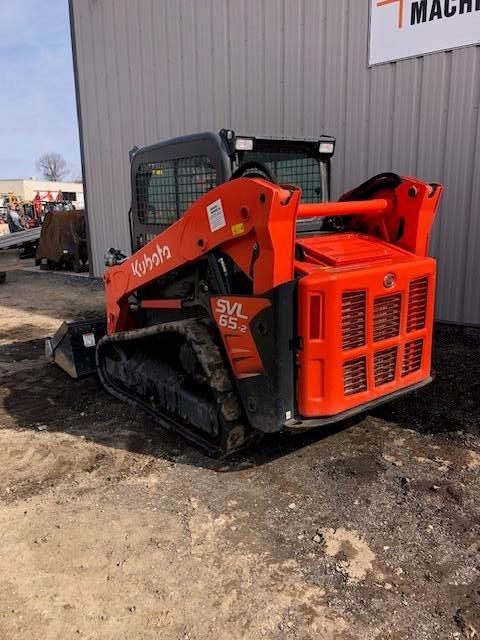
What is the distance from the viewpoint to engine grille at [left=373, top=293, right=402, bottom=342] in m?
3.41

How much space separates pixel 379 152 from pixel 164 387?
16.1 feet

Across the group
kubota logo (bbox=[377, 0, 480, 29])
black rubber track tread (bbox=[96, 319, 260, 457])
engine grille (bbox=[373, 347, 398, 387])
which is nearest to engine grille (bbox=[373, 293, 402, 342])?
engine grille (bbox=[373, 347, 398, 387])

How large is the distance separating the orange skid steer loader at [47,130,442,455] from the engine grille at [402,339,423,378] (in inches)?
0.4

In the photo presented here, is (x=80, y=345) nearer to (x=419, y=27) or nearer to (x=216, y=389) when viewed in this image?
(x=216, y=389)

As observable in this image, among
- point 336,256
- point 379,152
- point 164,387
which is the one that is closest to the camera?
point 336,256

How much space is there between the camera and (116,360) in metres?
5.08

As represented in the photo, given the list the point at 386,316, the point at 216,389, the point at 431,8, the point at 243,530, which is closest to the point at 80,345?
the point at 216,389

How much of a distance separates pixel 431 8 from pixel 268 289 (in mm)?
5485

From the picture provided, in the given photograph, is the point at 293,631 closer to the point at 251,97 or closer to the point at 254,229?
the point at 254,229

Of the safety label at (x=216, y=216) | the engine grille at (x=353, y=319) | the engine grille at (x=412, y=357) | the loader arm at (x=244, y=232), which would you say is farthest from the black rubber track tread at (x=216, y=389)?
the engine grille at (x=412, y=357)

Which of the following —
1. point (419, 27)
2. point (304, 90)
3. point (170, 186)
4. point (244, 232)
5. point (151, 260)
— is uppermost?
point (419, 27)

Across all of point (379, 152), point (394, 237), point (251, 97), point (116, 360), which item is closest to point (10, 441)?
point (116, 360)

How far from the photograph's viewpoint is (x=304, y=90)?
7887mm

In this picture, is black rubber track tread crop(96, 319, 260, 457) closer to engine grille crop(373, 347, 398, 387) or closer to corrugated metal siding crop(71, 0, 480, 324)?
engine grille crop(373, 347, 398, 387)
